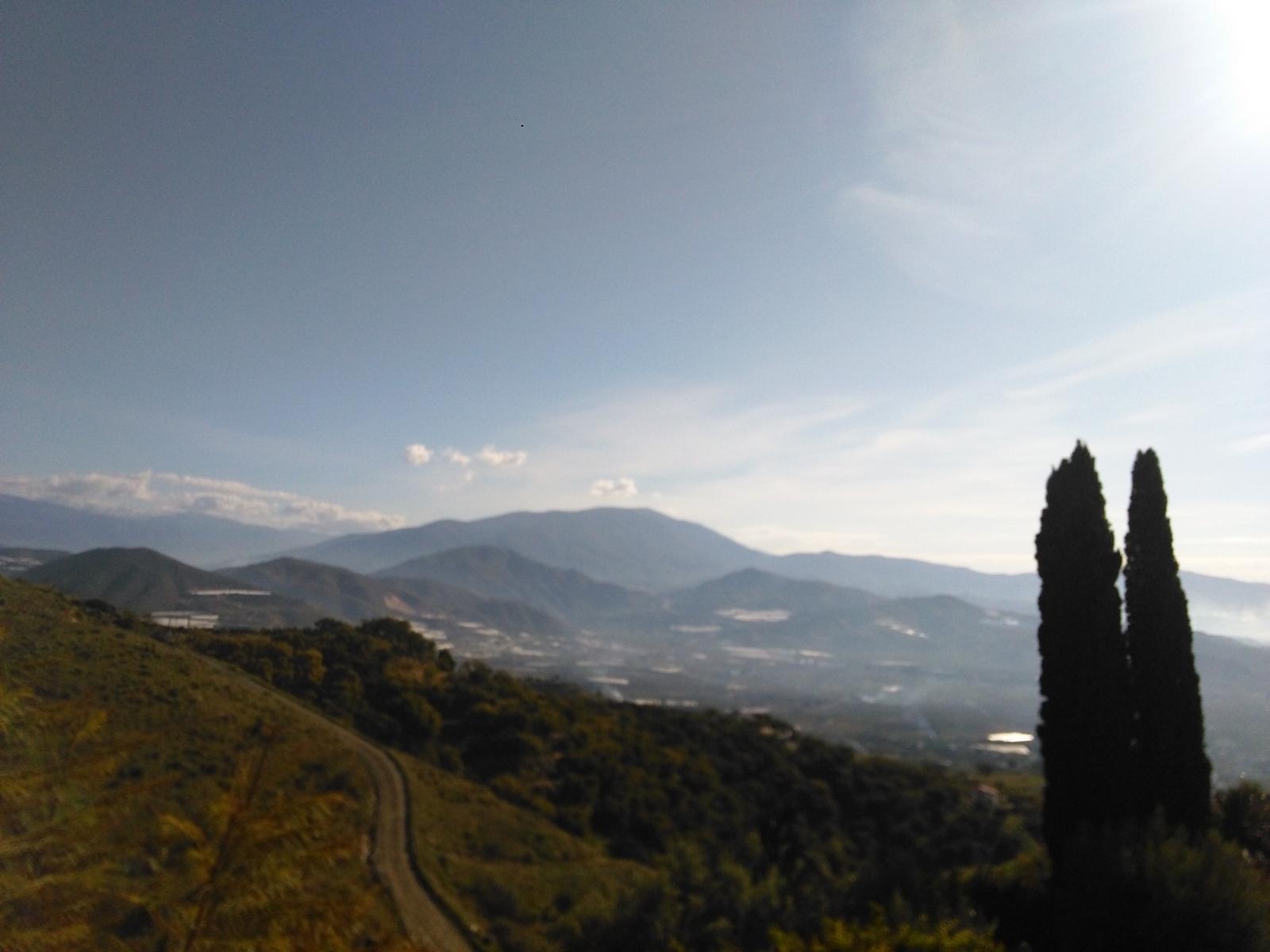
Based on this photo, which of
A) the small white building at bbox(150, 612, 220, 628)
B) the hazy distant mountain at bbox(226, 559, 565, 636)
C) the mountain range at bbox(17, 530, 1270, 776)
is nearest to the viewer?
the small white building at bbox(150, 612, 220, 628)

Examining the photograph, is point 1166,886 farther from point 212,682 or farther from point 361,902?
point 212,682

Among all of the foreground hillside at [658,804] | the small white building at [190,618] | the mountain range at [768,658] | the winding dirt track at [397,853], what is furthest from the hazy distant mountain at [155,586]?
the winding dirt track at [397,853]

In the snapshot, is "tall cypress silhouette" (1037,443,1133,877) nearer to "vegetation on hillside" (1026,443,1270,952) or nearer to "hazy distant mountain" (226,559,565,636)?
"vegetation on hillside" (1026,443,1270,952)

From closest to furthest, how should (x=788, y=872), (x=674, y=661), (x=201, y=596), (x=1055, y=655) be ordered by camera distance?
(x=1055, y=655)
(x=788, y=872)
(x=201, y=596)
(x=674, y=661)

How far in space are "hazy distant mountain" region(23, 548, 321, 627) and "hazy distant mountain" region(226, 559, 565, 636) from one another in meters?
26.9

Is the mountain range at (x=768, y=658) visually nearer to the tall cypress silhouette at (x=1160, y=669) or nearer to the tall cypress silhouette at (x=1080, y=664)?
the tall cypress silhouette at (x=1160, y=669)

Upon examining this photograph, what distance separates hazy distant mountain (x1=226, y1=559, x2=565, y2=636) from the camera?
4855 inches

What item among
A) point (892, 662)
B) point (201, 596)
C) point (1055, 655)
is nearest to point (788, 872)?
point (1055, 655)

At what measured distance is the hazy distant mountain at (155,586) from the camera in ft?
185

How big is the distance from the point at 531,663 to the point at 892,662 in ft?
289

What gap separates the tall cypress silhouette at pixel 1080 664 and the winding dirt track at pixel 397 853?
11504 millimetres

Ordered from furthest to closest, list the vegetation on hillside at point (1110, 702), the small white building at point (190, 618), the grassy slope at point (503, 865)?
the small white building at point (190, 618) < the grassy slope at point (503, 865) < the vegetation on hillside at point (1110, 702)

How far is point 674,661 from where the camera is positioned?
525ft

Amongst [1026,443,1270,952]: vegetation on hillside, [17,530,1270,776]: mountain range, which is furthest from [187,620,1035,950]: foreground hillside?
[17,530,1270,776]: mountain range
